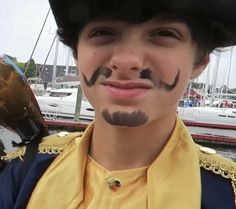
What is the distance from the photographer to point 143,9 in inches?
46.4

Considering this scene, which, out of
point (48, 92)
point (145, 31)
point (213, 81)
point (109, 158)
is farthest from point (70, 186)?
point (213, 81)

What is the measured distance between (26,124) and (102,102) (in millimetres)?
652

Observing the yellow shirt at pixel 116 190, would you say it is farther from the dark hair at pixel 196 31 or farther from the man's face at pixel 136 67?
the dark hair at pixel 196 31

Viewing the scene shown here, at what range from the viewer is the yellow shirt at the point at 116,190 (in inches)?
50.6

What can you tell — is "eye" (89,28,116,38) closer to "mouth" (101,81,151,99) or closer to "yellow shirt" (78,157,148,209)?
"mouth" (101,81,151,99)

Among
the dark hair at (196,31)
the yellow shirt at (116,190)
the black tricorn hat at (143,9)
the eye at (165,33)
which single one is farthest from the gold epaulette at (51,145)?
the eye at (165,33)

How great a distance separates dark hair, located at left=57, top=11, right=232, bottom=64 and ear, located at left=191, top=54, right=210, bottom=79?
0.06ft

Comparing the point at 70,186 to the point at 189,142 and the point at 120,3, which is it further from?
the point at 120,3

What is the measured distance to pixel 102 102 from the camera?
1221 mm

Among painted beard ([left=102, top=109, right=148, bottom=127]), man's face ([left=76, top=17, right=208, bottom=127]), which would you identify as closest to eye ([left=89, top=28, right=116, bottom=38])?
man's face ([left=76, top=17, right=208, bottom=127])

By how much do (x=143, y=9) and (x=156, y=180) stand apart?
55cm

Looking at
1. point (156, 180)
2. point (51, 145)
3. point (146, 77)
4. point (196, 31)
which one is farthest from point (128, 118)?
point (51, 145)

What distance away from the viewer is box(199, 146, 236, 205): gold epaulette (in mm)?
1358

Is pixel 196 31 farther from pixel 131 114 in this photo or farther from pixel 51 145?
pixel 51 145
